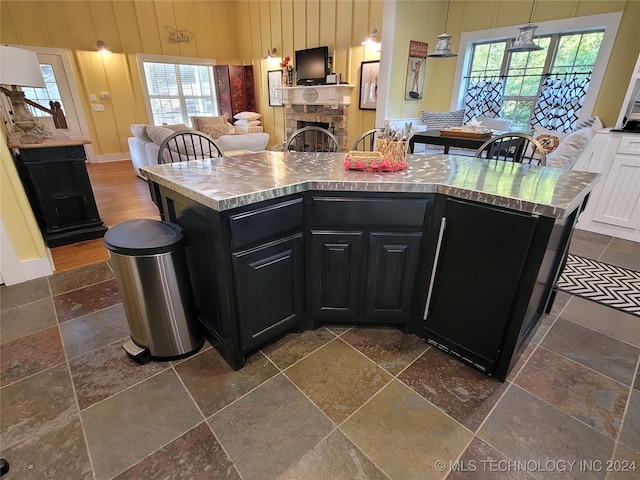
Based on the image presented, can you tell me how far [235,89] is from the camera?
8227 mm

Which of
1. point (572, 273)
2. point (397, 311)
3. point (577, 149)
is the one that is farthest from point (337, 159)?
point (577, 149)

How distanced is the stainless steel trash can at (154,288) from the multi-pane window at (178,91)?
7.40 meters

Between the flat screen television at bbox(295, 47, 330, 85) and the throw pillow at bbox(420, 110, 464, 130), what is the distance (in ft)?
7.44

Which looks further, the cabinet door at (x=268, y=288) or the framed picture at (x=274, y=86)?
the framed picture at (x=274, y=86)

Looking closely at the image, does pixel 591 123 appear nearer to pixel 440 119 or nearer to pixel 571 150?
pixel 571 150

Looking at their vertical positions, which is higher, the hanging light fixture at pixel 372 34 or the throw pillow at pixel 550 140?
the hanging light fixture at pixel 372 34

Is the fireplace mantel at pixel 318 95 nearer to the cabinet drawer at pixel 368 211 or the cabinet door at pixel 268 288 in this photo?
the cabinet drawer at pixel 368 211

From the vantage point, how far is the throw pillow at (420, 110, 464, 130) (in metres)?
4.90

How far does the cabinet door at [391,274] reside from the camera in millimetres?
1669

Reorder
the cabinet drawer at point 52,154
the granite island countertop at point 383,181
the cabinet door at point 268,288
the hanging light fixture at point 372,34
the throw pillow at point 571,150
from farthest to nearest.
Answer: the hanging light fixture at point 372,34 < the throw pillow at point 571,150 < the cabinet drawer at point 52,154 < the cabinet door at point 268,288 < the granite island countertop at point 383,181

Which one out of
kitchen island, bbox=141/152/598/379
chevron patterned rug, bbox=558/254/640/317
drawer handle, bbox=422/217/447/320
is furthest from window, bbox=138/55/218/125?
chevron patterned rug, bbox=558/254/640/317

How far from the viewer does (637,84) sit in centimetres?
309

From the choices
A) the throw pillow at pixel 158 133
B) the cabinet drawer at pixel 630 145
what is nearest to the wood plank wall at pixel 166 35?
the throw pillow at pixel 158 133

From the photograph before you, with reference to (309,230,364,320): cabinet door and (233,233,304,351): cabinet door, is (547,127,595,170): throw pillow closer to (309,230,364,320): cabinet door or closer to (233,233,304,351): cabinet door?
(309,230,364,320): cabinet door
